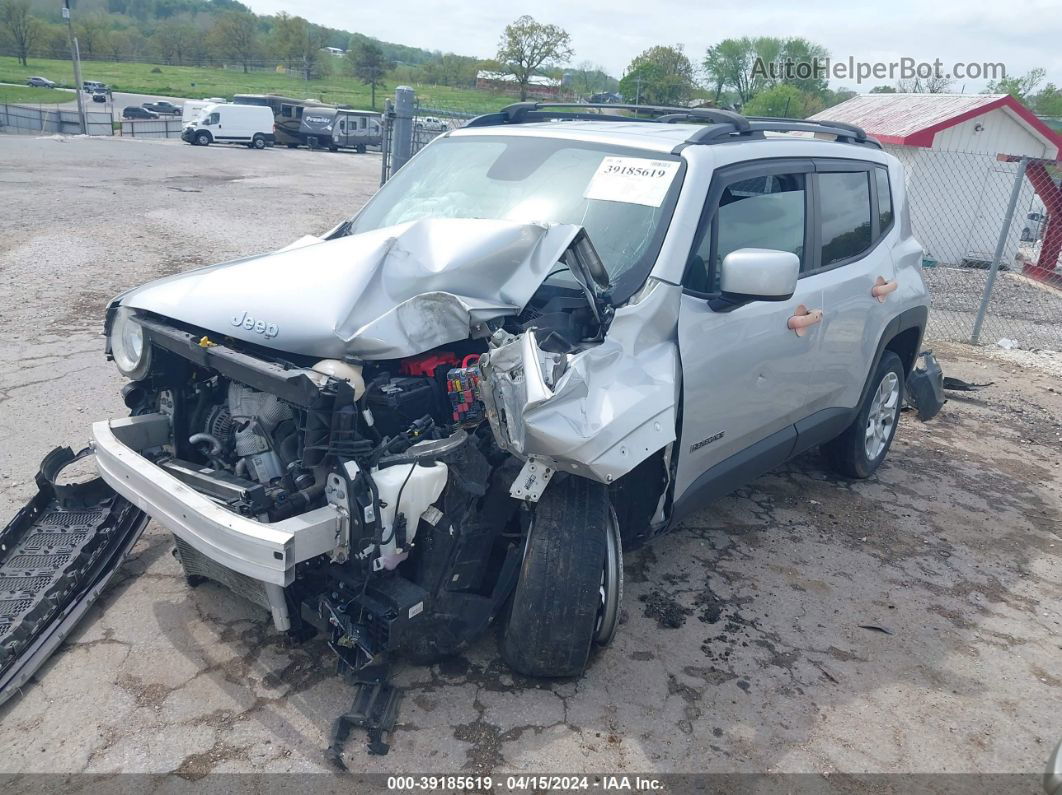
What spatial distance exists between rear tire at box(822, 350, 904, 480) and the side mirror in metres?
2.04

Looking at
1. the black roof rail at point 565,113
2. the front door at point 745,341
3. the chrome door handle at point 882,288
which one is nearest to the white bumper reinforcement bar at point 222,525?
the front door at point 745,341

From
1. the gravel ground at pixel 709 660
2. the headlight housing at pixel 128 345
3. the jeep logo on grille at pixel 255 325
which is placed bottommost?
the gravel ground at pixel 709 660

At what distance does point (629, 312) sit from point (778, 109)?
37.9 meters

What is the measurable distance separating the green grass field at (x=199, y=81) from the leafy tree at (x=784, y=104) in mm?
22455

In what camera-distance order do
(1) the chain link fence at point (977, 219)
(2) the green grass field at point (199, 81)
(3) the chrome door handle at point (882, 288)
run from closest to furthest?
1. (3) the chrome door handle at point (882, 288)
2. (1) the chain link fence at point (977, 219)
3. (2) the green grass field at point (199, 81)

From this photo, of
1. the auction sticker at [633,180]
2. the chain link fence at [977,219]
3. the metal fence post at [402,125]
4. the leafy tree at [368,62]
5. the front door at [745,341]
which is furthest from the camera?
the leafy tree at [368,62]

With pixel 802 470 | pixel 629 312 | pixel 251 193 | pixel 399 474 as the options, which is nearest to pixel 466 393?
pixel 399 474

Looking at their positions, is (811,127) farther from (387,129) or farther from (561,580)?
(387,129)

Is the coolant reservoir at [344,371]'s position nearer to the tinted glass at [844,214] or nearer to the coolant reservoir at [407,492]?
the coolant reservoir at [407,492]

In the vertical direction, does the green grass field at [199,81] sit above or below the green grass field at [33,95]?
above

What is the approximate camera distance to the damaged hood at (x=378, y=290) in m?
2.94

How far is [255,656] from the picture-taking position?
329 cm

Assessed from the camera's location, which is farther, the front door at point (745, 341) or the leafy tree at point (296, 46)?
the leafy tree at point (296, 46)

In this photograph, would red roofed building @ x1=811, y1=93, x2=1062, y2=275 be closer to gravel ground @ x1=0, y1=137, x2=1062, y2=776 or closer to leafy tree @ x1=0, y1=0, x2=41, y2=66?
A: gravel ground @ x1=0, y1=137, x2=1062, y2=776
